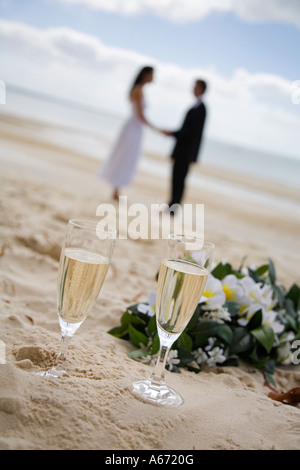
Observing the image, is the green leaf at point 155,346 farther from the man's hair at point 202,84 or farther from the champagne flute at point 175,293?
the man's hair at point 202,84

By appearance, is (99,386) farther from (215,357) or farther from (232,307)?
(232,307)

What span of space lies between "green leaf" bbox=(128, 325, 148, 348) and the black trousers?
721cm

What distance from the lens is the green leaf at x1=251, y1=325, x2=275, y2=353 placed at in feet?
7.23

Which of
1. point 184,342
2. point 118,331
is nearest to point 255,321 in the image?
point 184,342

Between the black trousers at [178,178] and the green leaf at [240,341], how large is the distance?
7.07 metres

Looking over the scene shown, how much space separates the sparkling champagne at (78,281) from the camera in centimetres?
137

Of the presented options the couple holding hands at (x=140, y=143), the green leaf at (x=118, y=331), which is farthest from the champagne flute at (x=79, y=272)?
the couple holding hands at (x=140, y=143)

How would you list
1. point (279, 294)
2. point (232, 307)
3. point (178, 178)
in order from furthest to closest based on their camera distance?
1. point (178, 178)
2. point (279, 294)
3. point (232, 307)

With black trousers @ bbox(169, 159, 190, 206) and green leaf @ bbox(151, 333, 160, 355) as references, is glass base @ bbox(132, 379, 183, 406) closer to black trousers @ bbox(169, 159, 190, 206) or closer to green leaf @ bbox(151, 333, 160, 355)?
green leaf @ bbox(151, 333, 160, 355)

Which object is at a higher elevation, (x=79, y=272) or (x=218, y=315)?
(x=79, y=272)

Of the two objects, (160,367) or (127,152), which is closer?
(160,367)

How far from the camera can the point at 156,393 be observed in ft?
4.86

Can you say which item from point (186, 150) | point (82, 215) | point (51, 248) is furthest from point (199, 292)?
point (186, 150)

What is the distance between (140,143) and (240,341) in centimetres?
782
